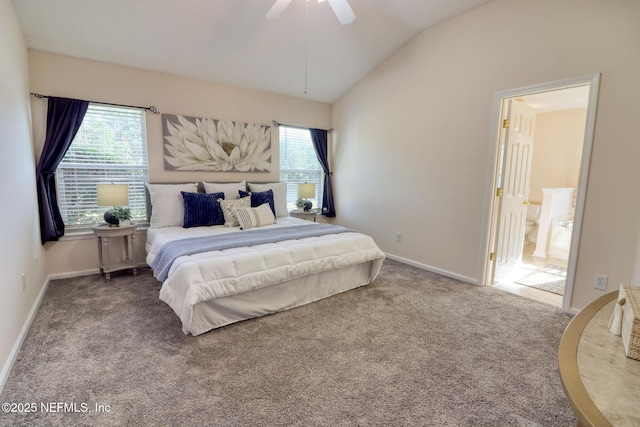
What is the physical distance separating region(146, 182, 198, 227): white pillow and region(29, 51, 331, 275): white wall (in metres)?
0.33

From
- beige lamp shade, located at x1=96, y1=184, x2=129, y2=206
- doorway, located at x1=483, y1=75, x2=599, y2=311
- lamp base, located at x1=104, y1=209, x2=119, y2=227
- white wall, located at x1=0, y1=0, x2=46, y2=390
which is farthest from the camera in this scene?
lamp base, located at x1=104, y1=209, x2=119, y2=227

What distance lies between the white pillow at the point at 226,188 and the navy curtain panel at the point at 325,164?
1.61 metres

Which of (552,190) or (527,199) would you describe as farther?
(552,190)

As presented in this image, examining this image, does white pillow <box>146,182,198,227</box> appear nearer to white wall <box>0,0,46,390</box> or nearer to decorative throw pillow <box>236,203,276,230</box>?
decorative throw pillow <box>236,203,276,230</box>

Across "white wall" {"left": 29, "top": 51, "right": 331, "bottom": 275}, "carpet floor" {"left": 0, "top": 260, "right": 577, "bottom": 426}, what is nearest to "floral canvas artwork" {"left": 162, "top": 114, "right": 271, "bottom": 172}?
"white wall" {"left": 29, "top": 51, "right": 331, "bottom": 275}

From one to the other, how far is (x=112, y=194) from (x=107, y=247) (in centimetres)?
60

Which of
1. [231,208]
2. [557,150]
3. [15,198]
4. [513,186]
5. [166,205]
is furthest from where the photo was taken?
[557,150]

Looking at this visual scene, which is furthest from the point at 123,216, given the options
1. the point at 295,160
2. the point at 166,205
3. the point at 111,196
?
the point at 295,160

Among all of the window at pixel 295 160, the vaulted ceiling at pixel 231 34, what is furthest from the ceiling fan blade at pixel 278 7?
the window at pixel 295 160

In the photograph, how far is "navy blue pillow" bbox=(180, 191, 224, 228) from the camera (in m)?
3.60

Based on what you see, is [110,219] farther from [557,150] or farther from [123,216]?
[557,150]

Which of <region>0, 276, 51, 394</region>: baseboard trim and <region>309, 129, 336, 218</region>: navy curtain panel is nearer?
<region>0, 276, 51, 394</region>: baseboard trim

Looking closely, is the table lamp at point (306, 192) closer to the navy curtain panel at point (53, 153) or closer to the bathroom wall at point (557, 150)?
the navy curtain panel at point (53, 153)

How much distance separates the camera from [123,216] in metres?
3.48
